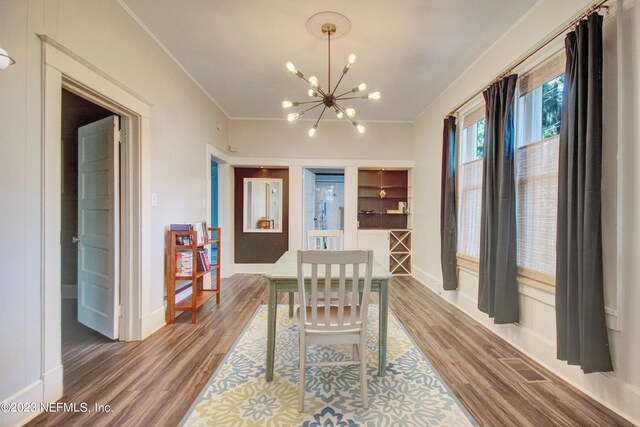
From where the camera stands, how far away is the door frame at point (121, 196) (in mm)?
1610

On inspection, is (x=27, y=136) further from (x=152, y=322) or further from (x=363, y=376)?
(x=363, y=376)

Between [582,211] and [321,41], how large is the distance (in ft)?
8.18

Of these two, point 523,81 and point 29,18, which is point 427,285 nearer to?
point 523,81

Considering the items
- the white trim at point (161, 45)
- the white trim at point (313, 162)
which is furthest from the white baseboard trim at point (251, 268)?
the white trim at point (161, 45)

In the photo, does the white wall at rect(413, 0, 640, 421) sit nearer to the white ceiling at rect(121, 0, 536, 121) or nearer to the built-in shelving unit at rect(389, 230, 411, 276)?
the white ceiling at rect(121, 0, 536, 121)

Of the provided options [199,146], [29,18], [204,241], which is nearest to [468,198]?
[204,241]

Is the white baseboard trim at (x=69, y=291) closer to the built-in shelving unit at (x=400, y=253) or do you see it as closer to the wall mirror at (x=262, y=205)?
the wall mirror at (x=262, y=205)

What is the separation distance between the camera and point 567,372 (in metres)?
1.90

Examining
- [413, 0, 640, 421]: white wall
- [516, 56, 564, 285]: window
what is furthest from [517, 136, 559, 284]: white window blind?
[413, 0, 640, 421]: white wall

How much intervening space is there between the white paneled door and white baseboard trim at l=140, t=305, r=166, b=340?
0.71 ft

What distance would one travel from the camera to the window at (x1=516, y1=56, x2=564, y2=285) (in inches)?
81.4

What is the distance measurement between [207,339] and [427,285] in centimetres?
320

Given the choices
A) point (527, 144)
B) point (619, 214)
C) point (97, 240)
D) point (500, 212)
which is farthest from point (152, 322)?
point (527, 144)

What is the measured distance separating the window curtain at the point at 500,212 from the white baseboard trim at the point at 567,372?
0.19 metres
